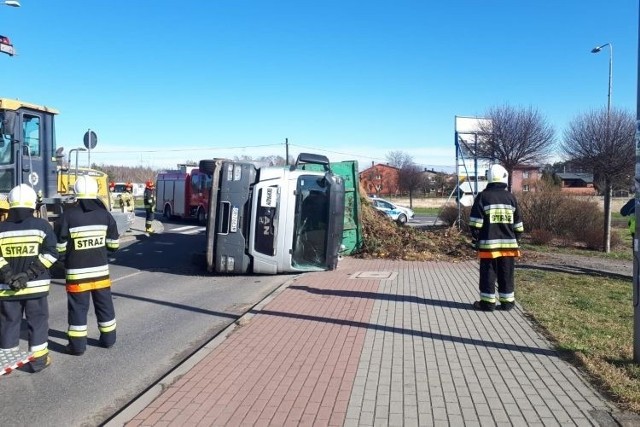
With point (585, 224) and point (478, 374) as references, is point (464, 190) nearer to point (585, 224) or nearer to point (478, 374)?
point (585, 224)

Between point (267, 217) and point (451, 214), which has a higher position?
point (267, 217)

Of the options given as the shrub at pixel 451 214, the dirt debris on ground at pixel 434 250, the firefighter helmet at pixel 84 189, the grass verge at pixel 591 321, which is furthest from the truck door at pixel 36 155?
the shrub at pixel 451 214

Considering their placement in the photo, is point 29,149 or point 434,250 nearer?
point 29,149

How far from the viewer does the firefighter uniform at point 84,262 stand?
625 centimetres

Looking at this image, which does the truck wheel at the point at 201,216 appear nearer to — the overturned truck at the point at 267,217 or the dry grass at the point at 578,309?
the dry grass at the point at 578,309

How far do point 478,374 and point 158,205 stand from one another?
3187cm

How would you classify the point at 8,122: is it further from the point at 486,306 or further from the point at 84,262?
the point at 486,306

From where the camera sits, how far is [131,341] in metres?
7.02

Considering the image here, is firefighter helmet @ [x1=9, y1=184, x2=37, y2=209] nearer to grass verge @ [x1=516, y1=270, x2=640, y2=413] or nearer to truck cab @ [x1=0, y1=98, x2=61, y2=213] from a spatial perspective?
truck cab @ [x1=0, y1=98, x2=61, y2=213]

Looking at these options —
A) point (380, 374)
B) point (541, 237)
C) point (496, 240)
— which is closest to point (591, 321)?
point (496, 240)

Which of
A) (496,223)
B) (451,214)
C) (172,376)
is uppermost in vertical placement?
(496,223)

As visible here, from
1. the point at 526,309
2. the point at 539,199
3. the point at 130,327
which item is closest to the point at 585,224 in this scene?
the point at 539,199

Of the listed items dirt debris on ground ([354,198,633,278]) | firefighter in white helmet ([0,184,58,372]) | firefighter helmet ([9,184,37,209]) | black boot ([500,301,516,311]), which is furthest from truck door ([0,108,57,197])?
black boot ([500,301,516,311])

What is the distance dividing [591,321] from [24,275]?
677 centimetres
